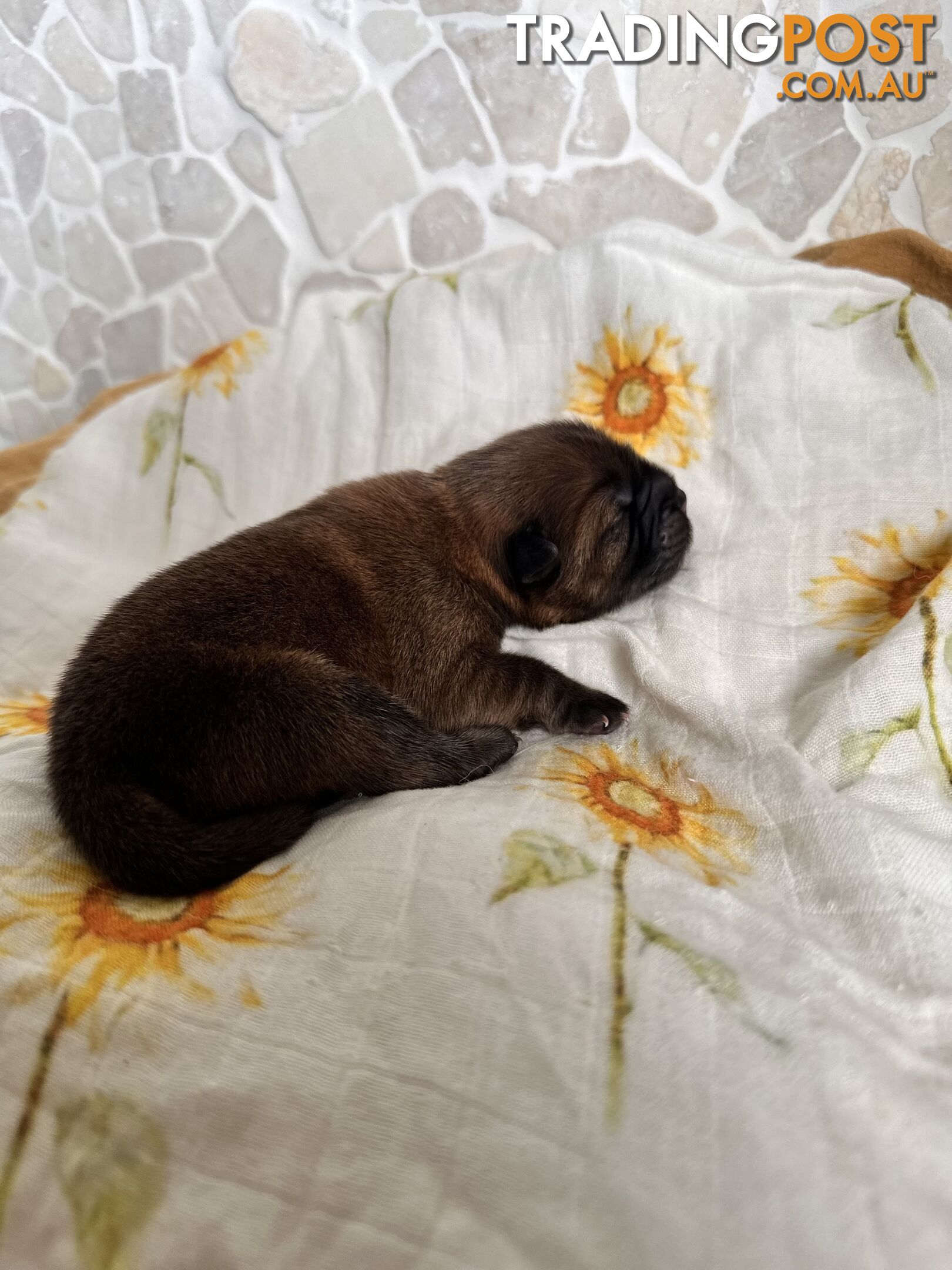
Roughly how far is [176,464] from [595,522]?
130cm

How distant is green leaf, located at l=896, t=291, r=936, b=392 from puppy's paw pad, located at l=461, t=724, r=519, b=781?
45.9 inches

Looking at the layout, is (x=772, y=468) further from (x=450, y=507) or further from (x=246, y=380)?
(x=246, y=380)

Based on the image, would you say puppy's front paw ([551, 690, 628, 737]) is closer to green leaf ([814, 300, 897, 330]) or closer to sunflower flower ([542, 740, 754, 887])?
sunflower flower ([542, 740, 754, 887])

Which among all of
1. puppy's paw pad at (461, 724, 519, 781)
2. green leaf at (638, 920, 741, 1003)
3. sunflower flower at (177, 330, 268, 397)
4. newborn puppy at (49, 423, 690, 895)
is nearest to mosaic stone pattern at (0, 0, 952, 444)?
sunflower flower at (177, 330, 268, 397)

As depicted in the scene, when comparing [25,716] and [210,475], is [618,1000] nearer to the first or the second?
[25,716]

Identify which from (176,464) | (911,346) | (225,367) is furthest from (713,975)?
(225,367)

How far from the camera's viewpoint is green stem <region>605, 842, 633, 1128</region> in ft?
2.94

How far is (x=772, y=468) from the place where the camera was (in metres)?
2.00

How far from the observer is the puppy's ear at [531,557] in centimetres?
180

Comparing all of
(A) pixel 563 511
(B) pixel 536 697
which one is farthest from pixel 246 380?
(B) pixel 536 697

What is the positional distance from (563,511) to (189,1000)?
118cm

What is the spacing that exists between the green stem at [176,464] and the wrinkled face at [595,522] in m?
1.10

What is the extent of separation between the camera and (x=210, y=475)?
8.15 feet

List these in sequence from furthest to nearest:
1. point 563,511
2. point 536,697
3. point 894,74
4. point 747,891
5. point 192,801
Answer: point 894,74 → point 563,511 → point 536,697 → point 192,801 → point 747,891
